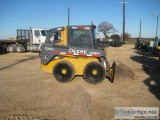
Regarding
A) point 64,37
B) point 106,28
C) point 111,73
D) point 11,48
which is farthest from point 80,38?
point 106,28

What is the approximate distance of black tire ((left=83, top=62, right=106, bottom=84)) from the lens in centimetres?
885

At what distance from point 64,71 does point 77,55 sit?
938 mm

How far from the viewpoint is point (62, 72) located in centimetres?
917

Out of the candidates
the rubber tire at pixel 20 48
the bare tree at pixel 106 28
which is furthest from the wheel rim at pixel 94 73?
the bare tree at pixel 106 28

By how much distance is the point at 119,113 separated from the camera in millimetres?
5961

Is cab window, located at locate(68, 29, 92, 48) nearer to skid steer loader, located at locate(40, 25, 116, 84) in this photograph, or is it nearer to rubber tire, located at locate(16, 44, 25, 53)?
skid steer loader, located at locate(40, 25, 116, 84)

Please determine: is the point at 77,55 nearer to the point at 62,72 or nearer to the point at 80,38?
the point at 80,38

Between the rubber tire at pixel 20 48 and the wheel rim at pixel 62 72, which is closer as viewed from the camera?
the wheel rim at pixel 62 72

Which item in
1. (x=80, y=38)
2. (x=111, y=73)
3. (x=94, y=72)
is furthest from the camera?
(x=111, y=73)

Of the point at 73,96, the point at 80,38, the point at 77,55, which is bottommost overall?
the point at 73,96

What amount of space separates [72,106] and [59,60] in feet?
11.0

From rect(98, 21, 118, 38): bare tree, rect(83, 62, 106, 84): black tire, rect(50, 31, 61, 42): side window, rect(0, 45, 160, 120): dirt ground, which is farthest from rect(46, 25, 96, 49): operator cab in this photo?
rect(98, 21, 118, 38): bare tree

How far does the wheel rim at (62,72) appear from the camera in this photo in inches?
356

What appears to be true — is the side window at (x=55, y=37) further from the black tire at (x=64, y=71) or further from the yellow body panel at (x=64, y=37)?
the black tire at (x=64, y=71)
